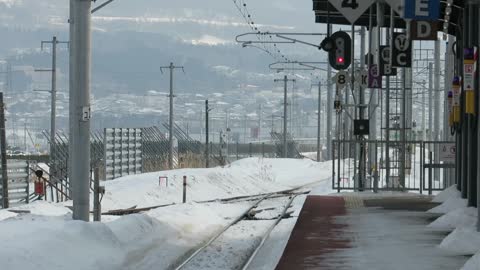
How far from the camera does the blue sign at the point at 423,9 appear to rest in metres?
18.5

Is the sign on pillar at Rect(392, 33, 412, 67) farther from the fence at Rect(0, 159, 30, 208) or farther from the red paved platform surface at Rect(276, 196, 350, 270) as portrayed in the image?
the fence at Rect(0, 159, 30, 208)

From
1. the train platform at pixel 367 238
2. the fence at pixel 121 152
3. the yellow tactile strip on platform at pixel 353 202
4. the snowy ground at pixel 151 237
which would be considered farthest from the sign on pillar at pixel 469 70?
the fence at pixel 121 152

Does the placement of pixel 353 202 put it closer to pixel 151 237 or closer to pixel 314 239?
pixel 151 237

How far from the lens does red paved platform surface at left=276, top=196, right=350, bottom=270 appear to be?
15.4 metres

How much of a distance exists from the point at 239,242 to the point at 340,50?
7806 mm

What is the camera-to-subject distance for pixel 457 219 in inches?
776

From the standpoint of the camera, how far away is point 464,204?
72.7 ft

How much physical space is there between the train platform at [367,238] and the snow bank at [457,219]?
0.33 metres

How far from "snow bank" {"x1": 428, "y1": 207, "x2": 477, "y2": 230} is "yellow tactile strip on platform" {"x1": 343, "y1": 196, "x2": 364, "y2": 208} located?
611cm

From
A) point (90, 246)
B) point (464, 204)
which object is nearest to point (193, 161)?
point (464, 204)

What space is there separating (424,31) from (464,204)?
415 centimetres

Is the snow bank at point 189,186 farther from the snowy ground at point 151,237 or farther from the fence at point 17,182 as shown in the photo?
the snowy ground at point 151,237

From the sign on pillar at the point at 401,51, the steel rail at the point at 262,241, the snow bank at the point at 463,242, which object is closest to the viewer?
the snow bank at the point at 463,242

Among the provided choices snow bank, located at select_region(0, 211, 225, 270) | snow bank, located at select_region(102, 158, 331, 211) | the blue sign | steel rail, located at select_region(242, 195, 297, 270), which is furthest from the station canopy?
snow bank, located at select_region(102, 158, 331, 211)
